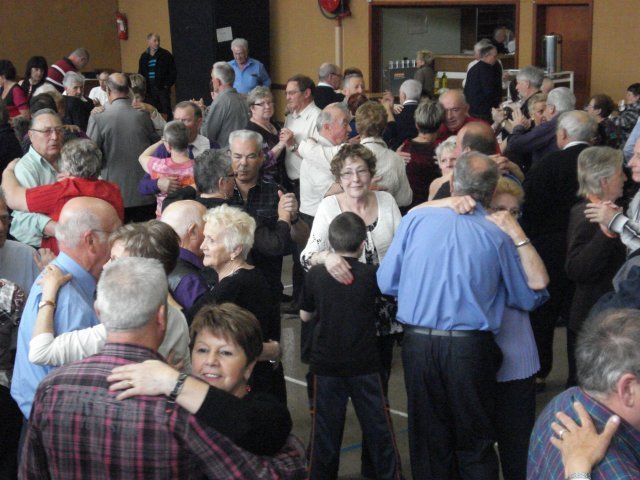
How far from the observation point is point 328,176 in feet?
18.1

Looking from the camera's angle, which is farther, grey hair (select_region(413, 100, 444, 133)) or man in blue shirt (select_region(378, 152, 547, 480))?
grey hair (select_region(413, 100, 444, 133))

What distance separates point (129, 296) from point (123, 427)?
1.07 ft

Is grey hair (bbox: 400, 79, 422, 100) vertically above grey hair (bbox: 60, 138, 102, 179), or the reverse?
grey hair (bbox: 400, 79, 422, 100)

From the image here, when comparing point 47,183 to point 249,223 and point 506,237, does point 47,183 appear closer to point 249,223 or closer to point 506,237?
point 249,223

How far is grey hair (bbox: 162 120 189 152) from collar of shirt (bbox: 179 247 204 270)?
1.97m

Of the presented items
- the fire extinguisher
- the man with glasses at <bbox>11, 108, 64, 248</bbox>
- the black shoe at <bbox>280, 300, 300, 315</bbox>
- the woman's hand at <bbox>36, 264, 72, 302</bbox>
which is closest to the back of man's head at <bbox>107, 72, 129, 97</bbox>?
the man with glasses at <bbox>11, 108, 64, 248</bbox>

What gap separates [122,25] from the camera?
1659 centimetres

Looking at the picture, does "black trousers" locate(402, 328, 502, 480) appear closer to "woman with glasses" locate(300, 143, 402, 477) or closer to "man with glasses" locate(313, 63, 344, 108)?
"woman with glasses" locate(300, 143, 402, 477)

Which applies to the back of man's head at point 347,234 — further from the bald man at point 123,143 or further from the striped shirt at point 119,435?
the bald man at point 123,143

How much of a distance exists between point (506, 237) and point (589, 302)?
4.06 feet

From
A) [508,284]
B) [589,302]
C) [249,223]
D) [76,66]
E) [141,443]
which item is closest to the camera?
[141,443]

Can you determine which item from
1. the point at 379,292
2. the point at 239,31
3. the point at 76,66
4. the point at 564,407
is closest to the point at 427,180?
the point at 379,292

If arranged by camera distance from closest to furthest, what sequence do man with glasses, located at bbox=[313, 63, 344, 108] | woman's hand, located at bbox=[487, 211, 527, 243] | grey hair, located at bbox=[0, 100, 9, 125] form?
woman's hand, located at bbox=[487, 211, 527, 243] → grey hair, located at bbox=[0, 100, 9, 125] → man with glasses, located at bbox=[313, 63, 344, 108]

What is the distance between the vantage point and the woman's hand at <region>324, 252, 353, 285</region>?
3.63 m
